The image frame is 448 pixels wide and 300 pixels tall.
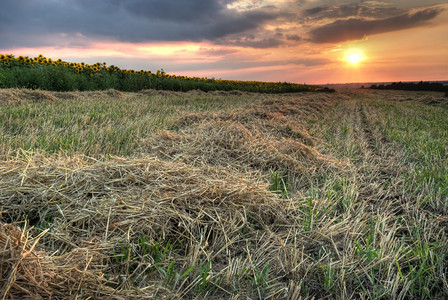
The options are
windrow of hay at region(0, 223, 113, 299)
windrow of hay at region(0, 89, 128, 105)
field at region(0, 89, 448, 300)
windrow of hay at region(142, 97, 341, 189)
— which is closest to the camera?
windrow of hay at region(0, 223, 113, 299)

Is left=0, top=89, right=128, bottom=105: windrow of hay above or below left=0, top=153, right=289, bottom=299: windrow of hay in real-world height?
above

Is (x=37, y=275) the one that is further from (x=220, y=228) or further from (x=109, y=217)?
(x=220, y=228)

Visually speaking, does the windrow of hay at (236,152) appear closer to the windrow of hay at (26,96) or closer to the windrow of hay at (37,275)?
the windrow of hay at (37,275)

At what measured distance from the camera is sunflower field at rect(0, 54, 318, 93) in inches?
440

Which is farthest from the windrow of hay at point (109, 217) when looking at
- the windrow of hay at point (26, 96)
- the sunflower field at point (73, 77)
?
the sunflower field at point (73, 77)

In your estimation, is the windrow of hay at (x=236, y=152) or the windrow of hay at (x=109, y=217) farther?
the windrow of hay at (x=236, y=152)

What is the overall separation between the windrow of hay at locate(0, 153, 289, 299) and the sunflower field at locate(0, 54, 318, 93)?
9554 millimetres

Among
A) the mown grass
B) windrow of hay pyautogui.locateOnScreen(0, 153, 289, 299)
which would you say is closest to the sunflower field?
the mown grass

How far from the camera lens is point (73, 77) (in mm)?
12078

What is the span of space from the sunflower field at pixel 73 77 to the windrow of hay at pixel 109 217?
9.55 m

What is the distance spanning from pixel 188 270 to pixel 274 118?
4.86m

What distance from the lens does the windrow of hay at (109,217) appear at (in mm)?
1385

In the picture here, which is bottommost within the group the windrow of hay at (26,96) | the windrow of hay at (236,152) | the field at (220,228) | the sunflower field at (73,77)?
the field at (220,228)

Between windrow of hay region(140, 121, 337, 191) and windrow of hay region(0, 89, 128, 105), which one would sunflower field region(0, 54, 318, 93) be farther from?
windrow of hay region(140, 121, 337, 191)
